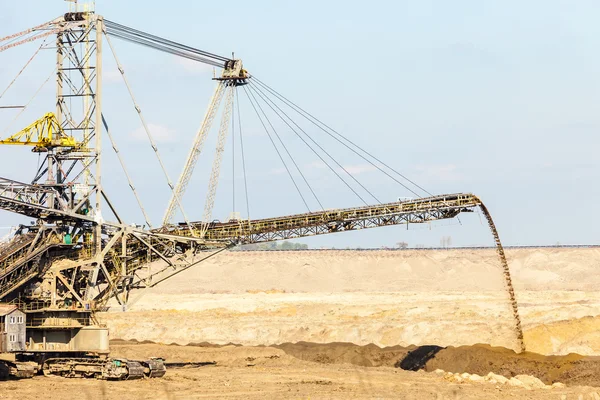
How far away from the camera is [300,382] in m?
44.1

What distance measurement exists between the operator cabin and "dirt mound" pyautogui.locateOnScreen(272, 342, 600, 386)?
17.7 meters

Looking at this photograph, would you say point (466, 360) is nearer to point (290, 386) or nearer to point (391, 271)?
point (290, 386)

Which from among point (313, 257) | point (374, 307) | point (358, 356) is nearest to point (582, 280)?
point (313, 257)

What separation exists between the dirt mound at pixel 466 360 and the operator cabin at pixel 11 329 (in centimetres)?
1771

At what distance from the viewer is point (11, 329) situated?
42656mm

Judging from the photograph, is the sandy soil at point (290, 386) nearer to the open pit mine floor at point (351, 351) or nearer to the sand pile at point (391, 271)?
the open pit mine floor at point (351, 351)

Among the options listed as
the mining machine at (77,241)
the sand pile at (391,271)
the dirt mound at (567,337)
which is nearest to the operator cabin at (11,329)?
the mining machine at (77,241)

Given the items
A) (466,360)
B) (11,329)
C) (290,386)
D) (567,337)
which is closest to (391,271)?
(567,337)

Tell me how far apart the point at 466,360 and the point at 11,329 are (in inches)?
894

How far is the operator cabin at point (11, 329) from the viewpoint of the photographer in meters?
42.2

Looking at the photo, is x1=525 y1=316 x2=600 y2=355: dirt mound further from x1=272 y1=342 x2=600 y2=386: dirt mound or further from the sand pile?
the sand pile

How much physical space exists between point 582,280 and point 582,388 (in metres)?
90.6

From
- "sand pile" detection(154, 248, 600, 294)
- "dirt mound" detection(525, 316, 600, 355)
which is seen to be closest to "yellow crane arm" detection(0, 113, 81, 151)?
"dirt mound" detection(525, 316, 600, 355)

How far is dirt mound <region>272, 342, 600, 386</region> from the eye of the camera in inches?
1733
